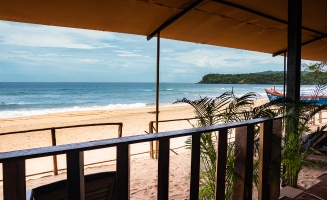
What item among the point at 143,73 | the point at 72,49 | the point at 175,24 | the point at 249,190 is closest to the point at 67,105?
the point at 72,49

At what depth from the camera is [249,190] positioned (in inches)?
54.2

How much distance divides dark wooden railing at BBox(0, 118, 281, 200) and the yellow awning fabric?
1.61 m

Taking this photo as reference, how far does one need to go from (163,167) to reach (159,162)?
27 millimetres

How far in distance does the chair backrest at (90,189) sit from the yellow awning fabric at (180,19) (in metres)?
1.52

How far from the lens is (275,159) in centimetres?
181

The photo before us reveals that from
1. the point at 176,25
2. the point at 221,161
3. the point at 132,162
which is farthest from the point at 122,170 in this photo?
the point at 132,162

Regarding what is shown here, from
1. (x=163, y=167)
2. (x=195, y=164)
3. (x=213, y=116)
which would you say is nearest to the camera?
(x=163, y=167)

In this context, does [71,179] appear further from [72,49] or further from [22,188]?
[72,49]

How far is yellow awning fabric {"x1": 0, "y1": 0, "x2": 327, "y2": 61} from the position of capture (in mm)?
2154

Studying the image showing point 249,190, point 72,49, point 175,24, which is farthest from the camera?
point 72,49

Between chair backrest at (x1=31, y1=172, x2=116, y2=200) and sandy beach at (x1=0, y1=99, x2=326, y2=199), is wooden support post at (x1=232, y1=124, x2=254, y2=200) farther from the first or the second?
sandy beach at (x1=0, y1=99, x2=326, y2=199)

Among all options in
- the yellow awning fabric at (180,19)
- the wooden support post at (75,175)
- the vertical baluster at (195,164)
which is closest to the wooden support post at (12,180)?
the wooden support post at (75,175)

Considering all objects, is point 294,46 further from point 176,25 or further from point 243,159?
point 243,159

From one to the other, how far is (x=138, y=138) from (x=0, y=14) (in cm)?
210
